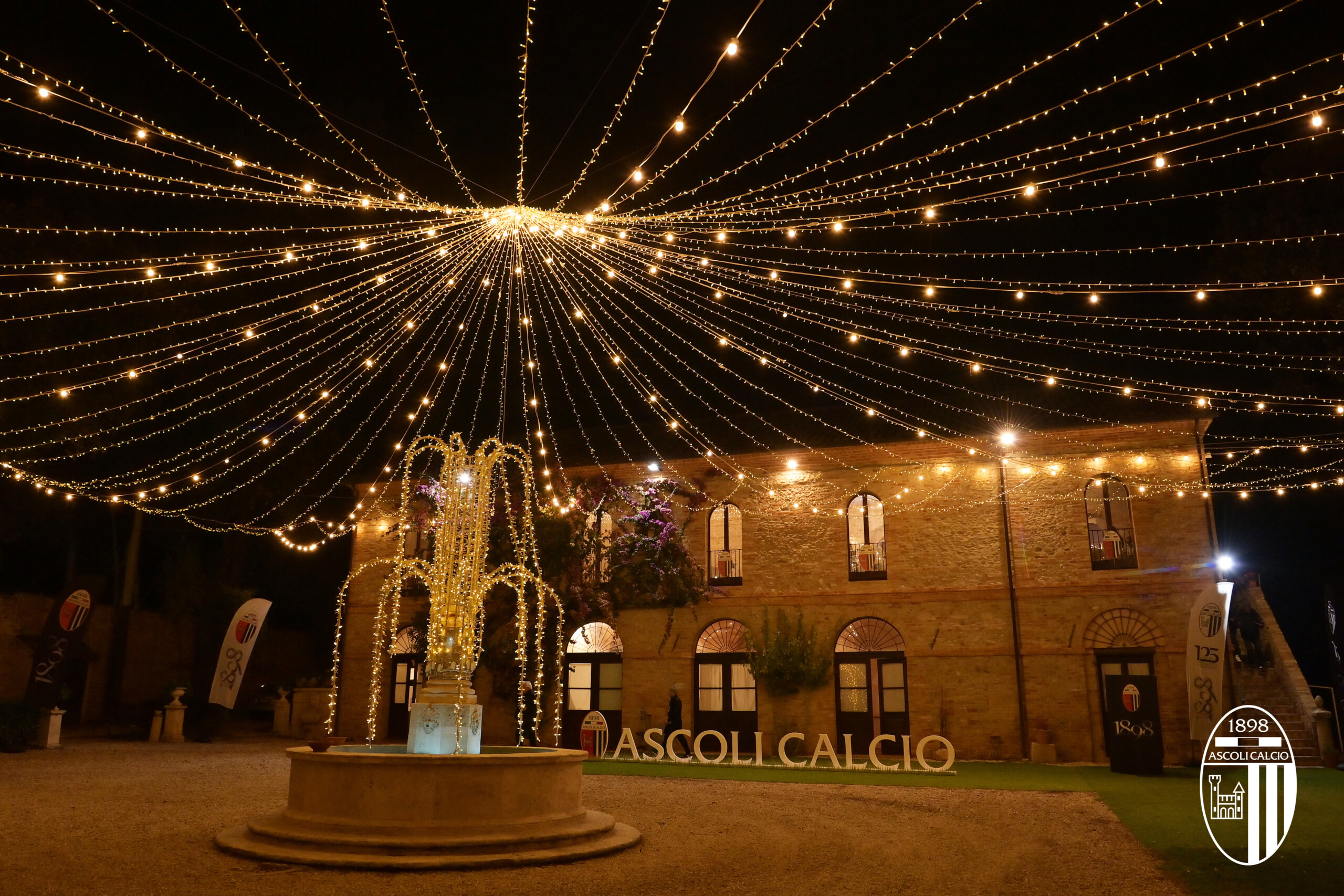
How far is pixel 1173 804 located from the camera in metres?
11.1

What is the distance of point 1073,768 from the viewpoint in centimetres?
1573

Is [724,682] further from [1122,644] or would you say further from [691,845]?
[691,845]

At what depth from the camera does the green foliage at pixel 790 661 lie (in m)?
18.5

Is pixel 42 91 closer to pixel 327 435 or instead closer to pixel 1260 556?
pixel 327 435

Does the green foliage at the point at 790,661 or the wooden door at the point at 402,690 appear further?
the wooden door at the point at 402,690

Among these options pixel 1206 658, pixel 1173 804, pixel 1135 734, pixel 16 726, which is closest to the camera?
pixel 1173 804

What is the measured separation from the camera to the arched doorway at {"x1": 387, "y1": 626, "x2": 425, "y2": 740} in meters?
21.5

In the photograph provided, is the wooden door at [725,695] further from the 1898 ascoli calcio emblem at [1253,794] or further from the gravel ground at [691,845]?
the 1898 ascoli calcio emblem at [1253,794]

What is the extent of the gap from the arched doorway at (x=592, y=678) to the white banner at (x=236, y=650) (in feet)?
21.1

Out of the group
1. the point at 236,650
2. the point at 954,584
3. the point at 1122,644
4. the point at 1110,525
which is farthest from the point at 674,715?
the point at 236,650

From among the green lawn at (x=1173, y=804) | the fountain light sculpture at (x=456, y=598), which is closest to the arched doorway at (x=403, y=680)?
the green lawn at (x=1173, y=804)

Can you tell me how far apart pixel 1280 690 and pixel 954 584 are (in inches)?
239

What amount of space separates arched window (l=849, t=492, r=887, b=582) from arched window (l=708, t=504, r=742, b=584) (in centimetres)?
236

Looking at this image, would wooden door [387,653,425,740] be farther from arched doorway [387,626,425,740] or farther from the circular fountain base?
the circular fountain base
